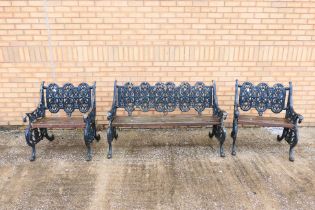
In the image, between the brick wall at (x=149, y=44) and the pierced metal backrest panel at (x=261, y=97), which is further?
the brick wall at (x=149, y=44)

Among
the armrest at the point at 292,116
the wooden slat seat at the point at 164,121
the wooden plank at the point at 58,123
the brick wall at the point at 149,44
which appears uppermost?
the brick wall at the point at 149,44

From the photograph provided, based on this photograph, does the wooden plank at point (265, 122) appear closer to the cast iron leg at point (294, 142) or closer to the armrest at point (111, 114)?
the cast iron leg at point (294, 142)

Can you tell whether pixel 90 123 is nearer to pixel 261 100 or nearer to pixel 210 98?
pixel 210 98

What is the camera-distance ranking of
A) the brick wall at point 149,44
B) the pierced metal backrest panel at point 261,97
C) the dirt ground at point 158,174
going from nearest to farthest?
the dirt ground at point 158,174 < the pierced metal backrest panel at point 261,97 < the brick wall at point 149,44

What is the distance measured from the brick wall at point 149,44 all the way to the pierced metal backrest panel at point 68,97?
1.50 ft

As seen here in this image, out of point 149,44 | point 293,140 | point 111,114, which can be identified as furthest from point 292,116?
point 111,114

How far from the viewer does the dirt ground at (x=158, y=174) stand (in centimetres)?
311

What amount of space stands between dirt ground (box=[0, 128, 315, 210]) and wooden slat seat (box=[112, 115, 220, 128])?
16.5 inches

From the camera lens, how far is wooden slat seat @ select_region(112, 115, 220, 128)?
163 inches

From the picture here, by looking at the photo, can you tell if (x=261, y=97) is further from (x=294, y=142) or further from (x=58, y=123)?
(x=58, y=123)

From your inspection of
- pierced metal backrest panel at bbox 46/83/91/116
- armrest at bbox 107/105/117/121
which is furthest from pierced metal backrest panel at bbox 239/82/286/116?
pierced metal backrest panel at bbox 46/83/91/116

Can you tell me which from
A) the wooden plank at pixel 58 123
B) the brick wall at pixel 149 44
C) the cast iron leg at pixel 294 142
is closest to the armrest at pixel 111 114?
the wooden plank at pixel 58 123

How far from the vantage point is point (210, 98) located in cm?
454

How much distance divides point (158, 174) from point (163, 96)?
1353 mm
